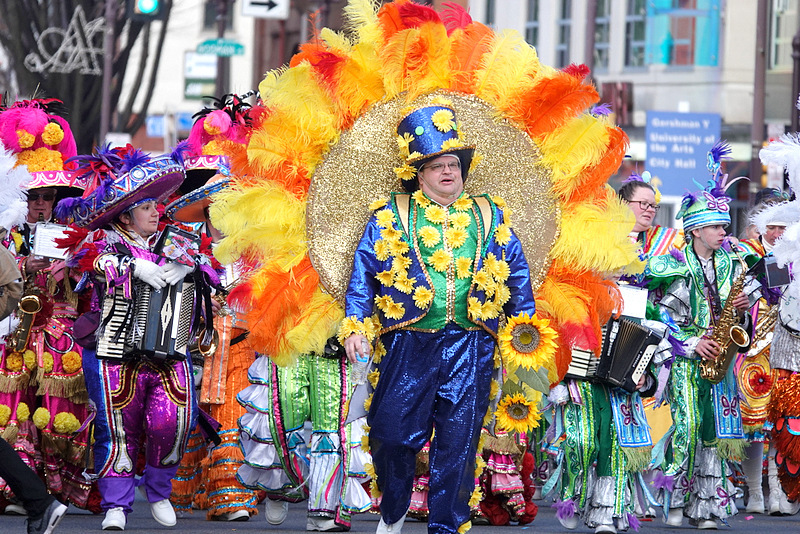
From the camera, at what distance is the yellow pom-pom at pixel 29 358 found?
932 cm

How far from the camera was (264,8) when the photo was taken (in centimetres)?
2225

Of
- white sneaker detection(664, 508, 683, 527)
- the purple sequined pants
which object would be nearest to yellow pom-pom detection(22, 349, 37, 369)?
the purple sequined pants

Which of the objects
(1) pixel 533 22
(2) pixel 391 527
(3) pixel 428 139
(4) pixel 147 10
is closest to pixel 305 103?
(3) pixel 428 139

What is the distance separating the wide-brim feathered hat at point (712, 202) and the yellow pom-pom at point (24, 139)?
13.5ft

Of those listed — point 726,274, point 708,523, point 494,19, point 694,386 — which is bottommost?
point 708,523

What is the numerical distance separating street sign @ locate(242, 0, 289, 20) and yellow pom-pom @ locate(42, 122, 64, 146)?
12.3m

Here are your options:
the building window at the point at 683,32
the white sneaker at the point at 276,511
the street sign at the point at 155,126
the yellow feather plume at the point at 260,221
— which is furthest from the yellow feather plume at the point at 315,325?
the street sign at the point at 155,126

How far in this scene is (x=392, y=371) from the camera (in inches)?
282

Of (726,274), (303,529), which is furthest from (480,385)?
(726,274)

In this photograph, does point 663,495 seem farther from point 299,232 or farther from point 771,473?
point 299,232

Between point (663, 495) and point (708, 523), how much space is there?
0.40m

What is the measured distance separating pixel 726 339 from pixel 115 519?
3.73 meters

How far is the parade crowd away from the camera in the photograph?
23.6 ft

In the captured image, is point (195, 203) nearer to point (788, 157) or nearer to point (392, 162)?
point (392, 162)
